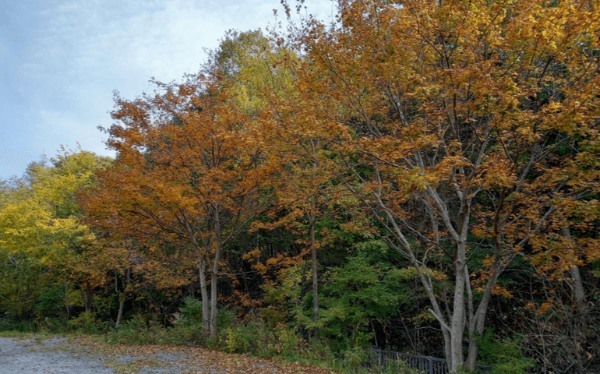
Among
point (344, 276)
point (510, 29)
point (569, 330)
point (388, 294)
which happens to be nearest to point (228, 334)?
point (344, 276)

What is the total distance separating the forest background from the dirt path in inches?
37.5

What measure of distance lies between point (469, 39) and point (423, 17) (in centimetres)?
78

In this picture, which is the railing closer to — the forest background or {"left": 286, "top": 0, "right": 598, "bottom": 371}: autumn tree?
the forest background

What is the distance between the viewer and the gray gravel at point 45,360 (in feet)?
24.5

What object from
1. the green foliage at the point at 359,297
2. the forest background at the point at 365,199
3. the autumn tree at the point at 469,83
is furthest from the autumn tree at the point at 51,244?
the autumn tree at the point at 469,83

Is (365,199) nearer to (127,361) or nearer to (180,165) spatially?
(180,165)

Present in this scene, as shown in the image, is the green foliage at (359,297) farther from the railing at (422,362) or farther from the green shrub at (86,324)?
the green shrub at (86,324)

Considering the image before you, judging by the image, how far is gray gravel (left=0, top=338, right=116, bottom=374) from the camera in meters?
7.46

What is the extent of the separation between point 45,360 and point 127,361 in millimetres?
1848

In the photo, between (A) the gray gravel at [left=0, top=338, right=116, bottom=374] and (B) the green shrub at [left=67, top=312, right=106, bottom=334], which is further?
(B) the green shrub at [left=67, top=312, right=106, bottom=334]

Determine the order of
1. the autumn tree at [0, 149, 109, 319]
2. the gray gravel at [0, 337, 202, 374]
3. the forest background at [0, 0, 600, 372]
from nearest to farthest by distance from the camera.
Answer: the forest background at [0, 0, 600, 372] < the gray gravel at [0, 337, 202, 374] < the autumn tree at [0, 149, 109, 319]

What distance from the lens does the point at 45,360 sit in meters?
Result: 8.49

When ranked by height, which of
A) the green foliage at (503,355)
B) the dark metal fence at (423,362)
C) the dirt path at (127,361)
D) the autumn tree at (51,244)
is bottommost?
the dark metal fence at (423,362)

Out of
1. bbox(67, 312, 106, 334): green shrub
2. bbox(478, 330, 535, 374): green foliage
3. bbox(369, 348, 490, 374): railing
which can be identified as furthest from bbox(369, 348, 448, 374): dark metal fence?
bbox(67, 312, 106, 334): green shrub
